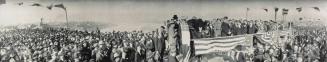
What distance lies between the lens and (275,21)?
4141 millimetres

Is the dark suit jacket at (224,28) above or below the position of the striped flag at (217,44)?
above

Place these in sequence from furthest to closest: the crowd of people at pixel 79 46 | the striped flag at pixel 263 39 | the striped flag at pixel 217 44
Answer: the striped flag at pixel 263 39
the striped flag at pixel 217 44
the crowd of people at pixel 79 46

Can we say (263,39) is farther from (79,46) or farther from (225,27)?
(79,46)

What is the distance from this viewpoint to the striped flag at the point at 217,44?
4004 millimetres

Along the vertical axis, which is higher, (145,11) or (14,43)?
(145,11)

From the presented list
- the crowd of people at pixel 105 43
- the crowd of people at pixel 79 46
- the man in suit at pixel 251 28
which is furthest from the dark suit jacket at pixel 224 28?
the crowd of people at pixel 79 46

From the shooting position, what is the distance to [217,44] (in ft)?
13.2

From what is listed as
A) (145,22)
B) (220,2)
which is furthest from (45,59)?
(220,2)

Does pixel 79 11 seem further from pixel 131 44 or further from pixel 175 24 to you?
pixel 175 24

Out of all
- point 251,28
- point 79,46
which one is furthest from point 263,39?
point 79,46

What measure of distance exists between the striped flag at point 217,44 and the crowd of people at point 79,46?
307mm

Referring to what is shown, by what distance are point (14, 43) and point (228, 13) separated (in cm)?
185

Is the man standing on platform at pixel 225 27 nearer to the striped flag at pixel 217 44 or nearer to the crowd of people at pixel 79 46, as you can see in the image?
the striped flag at pixel 217 44

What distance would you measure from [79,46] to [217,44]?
1.19 m
